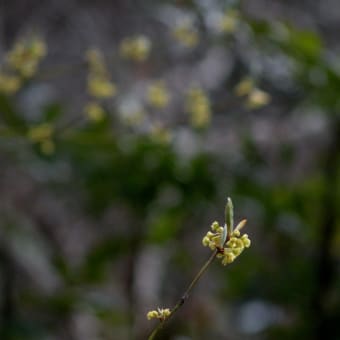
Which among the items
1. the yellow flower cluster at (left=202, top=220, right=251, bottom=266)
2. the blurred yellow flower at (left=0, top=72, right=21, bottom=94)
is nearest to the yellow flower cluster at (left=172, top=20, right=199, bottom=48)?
the blurred yellow flower at (left=0, top=72, right=21, bottom=94)

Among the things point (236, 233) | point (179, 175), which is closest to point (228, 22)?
point (179, 175)

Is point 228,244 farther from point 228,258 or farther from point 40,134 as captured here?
point 40,134

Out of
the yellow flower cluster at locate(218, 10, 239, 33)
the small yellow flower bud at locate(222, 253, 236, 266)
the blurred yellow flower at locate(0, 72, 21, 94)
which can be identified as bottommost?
the small yellow flower bud at locate(222, 253, 236, 266)

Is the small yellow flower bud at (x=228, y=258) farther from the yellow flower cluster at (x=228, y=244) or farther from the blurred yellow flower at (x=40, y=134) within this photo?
the blurred yellow flower at (x=40, y=134)

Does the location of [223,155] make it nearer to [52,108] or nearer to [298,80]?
[298,80]

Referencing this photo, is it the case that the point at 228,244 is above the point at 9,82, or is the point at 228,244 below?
below

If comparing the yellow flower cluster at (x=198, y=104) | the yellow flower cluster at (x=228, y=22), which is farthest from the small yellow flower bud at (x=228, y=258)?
the yellow flower cluster at (x=228, y=22)

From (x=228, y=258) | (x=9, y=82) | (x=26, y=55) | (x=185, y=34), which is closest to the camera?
(x=228, y=258)

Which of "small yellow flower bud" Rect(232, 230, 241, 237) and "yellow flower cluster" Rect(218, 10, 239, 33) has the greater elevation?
"yellow flower cluster" Rect(218, 10, 239, 33)

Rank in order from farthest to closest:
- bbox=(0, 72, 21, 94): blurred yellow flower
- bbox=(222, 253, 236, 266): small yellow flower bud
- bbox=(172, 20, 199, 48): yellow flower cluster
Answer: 1. bbox=(172, 20, 199, 48): yellow flower cluster
2. bbox=(0, 72, 21, 94): blurred yellow flower
3. bbox=(222, 253, 236, 266): small yellow flower bud

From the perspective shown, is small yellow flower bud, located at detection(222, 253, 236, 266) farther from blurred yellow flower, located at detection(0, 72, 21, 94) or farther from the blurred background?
blurred yellow flower, located at detection(0, 72, 21, 94)

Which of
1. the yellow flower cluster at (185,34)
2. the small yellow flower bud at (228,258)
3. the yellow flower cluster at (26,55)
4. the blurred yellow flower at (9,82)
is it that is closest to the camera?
the small yellow flower bud at (228,258)
